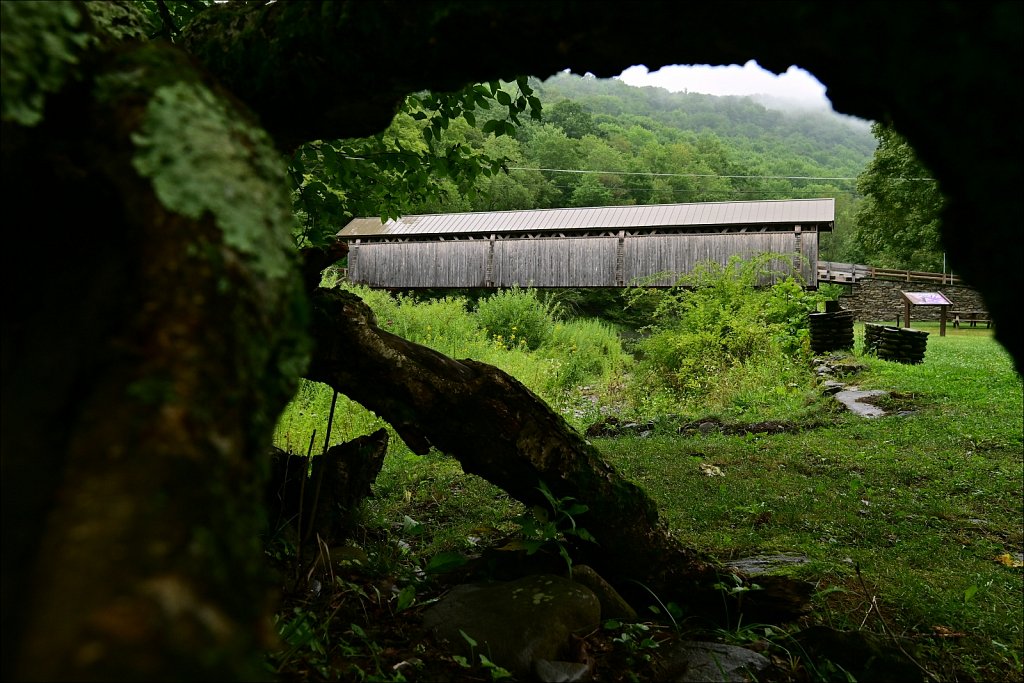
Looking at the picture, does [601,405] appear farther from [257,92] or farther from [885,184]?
[885,184]

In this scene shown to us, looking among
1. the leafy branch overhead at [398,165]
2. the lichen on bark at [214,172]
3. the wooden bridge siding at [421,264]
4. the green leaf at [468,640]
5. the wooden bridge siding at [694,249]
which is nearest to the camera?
the lichen on bark at [214,172]

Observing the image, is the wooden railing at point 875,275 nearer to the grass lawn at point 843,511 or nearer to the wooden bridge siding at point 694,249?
the wooden bridge siding at point 694,249

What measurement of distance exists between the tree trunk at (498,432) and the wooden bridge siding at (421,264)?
73.4ft

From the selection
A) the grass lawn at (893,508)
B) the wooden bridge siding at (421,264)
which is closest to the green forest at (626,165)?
the wooden bridge siding at (421,264)

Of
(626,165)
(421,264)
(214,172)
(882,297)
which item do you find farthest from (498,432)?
(626,165)

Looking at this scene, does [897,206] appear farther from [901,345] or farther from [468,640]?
[468,640]

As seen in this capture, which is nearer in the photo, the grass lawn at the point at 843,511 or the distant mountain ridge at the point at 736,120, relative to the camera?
the grass lawn at the point at 843,511

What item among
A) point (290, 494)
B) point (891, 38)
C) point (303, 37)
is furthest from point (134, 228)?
point (290, 494)

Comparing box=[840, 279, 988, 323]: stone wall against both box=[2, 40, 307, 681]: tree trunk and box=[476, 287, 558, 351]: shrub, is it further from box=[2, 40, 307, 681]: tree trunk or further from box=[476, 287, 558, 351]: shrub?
box=[2, 40, 307, 681]: tree trunk

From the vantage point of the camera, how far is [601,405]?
441 inches

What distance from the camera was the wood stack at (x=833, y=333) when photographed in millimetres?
12875

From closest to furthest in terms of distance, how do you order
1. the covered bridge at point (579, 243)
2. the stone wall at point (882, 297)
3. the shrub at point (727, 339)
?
the shrub at point (727, 339) < the covered bridge at point (579, 243) < the stone wall at point (882, 297)

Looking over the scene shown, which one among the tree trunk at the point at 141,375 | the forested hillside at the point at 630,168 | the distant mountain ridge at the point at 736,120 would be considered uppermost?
the distant mountain ridge at the point at 736,120

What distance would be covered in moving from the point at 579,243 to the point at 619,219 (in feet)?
5.62
